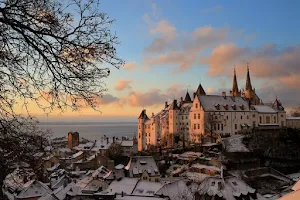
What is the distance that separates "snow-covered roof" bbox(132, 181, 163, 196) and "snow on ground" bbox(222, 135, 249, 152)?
789 inches

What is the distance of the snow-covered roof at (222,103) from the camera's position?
60.4 meters

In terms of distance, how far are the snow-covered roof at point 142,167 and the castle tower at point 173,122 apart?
20.7 metres

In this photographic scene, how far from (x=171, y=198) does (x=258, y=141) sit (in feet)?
87.8

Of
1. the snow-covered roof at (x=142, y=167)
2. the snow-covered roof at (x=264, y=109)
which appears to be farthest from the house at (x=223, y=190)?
the snow-covered roof at (x=264, y=109)

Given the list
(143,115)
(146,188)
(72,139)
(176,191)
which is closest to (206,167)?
(146,188)

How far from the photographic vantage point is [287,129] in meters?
56.2

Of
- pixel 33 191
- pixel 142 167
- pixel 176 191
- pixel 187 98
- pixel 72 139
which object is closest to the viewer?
pixel 176 191

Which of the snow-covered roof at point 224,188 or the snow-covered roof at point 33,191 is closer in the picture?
the snow-covered roof at point 224,188

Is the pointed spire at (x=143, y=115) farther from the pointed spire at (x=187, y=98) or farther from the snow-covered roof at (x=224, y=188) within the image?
the snow-covered roof at (x=224, y=188)

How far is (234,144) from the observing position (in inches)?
2080

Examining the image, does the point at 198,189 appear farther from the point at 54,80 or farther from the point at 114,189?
the point at 54,80

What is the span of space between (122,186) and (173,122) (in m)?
31.3

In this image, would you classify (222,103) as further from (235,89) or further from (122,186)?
(122,186)

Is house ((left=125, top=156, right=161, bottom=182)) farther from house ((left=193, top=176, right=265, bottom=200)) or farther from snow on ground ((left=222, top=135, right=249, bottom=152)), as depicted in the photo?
snow on ground ((left=222, top=135, right=249, bottom=152))
